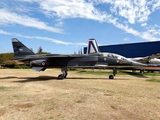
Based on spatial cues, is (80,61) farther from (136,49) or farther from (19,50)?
(136,49)

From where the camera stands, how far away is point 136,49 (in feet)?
174

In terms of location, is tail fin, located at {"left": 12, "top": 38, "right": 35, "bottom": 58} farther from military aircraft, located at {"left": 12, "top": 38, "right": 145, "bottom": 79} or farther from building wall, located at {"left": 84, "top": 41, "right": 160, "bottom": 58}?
building wall, located at {"left": 84, "top": 41, "right": 160, "bottom": 58}

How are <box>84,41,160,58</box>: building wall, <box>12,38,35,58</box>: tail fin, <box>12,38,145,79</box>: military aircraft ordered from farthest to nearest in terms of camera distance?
<box>84,41,160,58</box>: building wall → <box>12,38,35,58</box>: tail fin → <box>12,38,145,79</box>: military aircraft

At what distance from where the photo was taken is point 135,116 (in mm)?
Result: 5582

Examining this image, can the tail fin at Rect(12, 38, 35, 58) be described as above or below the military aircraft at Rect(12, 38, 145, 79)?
above

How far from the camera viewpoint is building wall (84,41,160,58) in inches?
1905

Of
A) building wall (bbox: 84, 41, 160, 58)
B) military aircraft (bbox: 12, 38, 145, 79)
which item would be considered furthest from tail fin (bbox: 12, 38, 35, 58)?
building wall (bbox: 84, 41, 160, 58)

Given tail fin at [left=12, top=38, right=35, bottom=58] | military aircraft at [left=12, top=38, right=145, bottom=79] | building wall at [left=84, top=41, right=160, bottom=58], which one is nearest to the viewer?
military aircraft at [left=12, top=38, right=145, bottom=79]

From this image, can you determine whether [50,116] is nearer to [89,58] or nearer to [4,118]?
[4,118]

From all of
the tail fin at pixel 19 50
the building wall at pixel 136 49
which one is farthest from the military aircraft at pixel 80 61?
the building wall at pixel 136 49

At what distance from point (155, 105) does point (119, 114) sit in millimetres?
2124

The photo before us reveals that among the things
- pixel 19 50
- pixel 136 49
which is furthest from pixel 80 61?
pixel 136 49

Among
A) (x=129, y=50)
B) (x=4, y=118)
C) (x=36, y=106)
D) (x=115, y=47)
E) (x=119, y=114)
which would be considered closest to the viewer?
(x=4, y=118)

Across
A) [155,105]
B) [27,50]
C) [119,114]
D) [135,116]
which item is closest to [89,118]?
[119,114]
